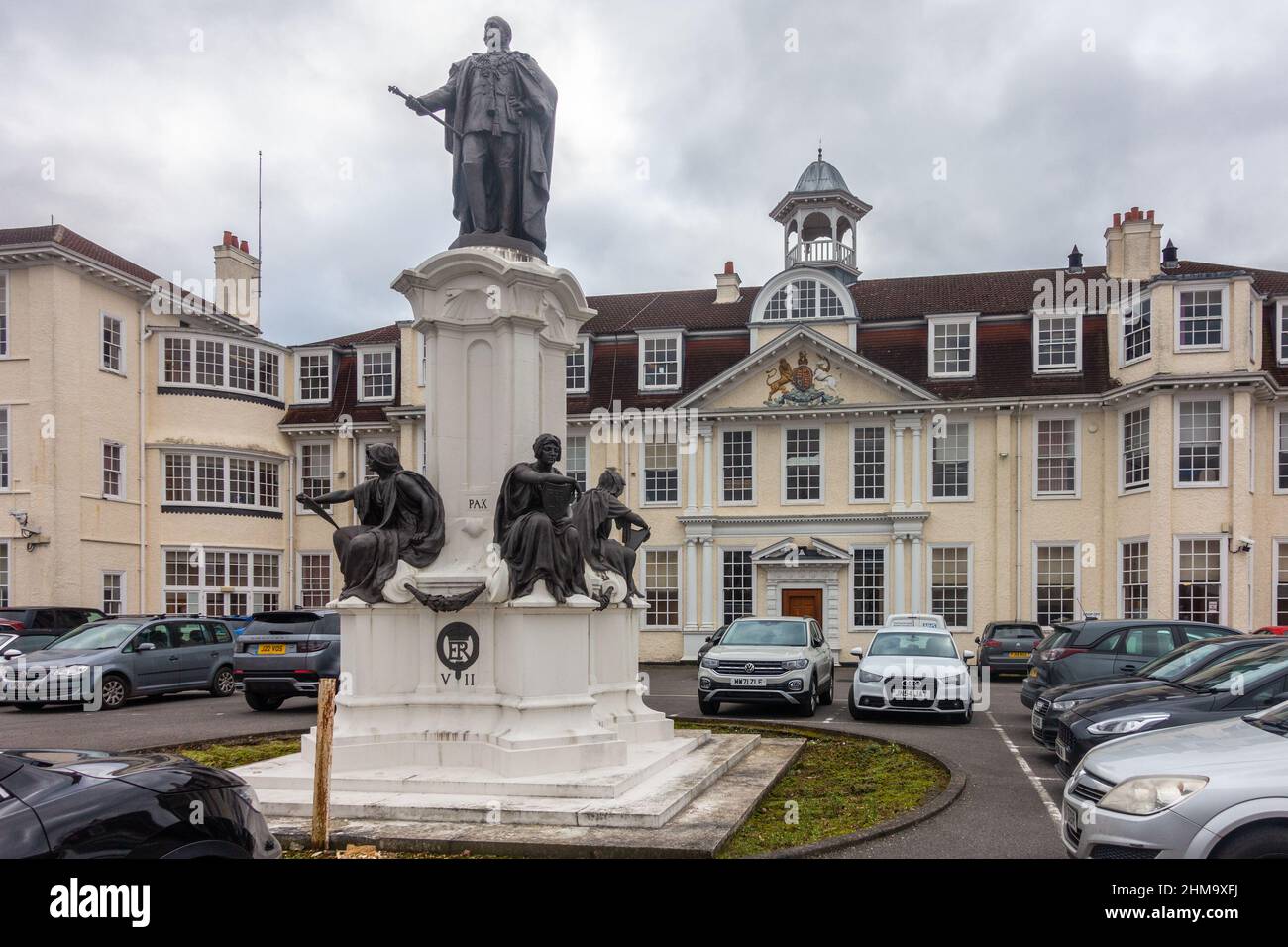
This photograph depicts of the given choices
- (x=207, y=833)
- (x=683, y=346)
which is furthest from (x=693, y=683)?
(x=207, y=833)

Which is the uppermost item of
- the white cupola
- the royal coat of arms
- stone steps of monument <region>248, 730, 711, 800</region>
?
the white cupola

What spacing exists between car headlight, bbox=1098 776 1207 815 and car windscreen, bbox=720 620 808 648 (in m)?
11.7

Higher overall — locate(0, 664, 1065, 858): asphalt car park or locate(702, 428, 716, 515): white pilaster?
locate(702, 428, 716, 515): white pilaster

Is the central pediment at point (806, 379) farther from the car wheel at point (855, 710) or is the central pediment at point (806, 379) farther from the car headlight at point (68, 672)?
the car headlight at point (68, 672)

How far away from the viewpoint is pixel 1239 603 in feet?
90.7

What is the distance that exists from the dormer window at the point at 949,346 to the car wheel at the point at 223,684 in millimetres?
20858

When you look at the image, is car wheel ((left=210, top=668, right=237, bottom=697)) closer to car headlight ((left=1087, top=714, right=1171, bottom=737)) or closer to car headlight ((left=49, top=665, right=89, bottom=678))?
car headlight ((left=49, top=665, right=89, bottom=678))

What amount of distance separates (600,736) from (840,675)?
19679 millimetres

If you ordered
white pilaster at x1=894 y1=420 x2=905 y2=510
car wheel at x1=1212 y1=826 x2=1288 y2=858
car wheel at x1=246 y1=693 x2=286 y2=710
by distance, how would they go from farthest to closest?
1. white pilaster at x1=894 y1=420 x2=905 y2=510
2. car wheel at x1=246 y1=693 x2=286 y2=710
3. car wheel at x1=1212 y1=826 x2=1288 y2=858

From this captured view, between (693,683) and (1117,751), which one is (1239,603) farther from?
(1117,751)

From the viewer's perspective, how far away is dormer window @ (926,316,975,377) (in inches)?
1252

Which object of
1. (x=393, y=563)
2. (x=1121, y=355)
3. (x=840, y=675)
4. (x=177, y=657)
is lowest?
(x=840, y=675)

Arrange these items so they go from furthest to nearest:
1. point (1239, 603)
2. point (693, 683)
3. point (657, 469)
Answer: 1. point (657, 469)
2. point (1239, 603)
3. point (693, 683)

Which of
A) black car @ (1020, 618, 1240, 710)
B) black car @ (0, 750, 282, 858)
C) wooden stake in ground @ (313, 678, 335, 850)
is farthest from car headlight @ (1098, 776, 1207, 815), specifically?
black car @ (1020, 618, 1240, 710)
